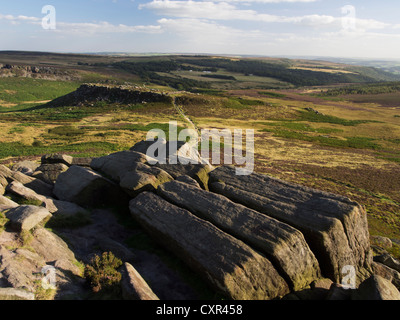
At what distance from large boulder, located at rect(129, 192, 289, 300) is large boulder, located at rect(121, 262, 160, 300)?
267 centimetres

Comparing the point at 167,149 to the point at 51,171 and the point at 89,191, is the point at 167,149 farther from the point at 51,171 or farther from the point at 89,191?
the point at 51,171

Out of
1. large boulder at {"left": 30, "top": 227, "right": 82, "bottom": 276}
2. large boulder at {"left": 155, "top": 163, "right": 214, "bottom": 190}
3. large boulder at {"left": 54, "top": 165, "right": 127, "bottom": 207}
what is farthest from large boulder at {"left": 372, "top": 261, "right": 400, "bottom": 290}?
large boulder at {"left": 54, "top": 165, "right": 127, "bottom": 207}

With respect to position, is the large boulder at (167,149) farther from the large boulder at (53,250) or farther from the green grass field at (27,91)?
the green grass field at (27,91)

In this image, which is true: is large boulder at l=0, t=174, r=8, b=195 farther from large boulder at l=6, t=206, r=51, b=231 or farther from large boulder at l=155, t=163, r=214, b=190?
large boulder at l=155, t=163, r=214, b=190

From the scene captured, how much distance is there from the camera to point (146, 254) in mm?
14867

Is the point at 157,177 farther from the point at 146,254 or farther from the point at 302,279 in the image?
the point at 302,279

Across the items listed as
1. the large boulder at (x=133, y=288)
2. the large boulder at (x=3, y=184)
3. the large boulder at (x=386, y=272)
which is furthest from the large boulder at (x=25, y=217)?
the large boulder at (x=386, y=272)

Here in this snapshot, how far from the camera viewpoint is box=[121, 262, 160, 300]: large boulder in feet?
34.0

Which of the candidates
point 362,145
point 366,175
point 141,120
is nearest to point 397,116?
point 362,145

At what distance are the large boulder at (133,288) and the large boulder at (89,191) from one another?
1008 cm

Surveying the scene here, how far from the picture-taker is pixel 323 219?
44.9 ft

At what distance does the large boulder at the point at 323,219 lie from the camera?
1330cm

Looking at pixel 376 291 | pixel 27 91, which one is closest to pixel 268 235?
pixel 376 291

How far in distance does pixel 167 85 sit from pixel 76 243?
578 feet
